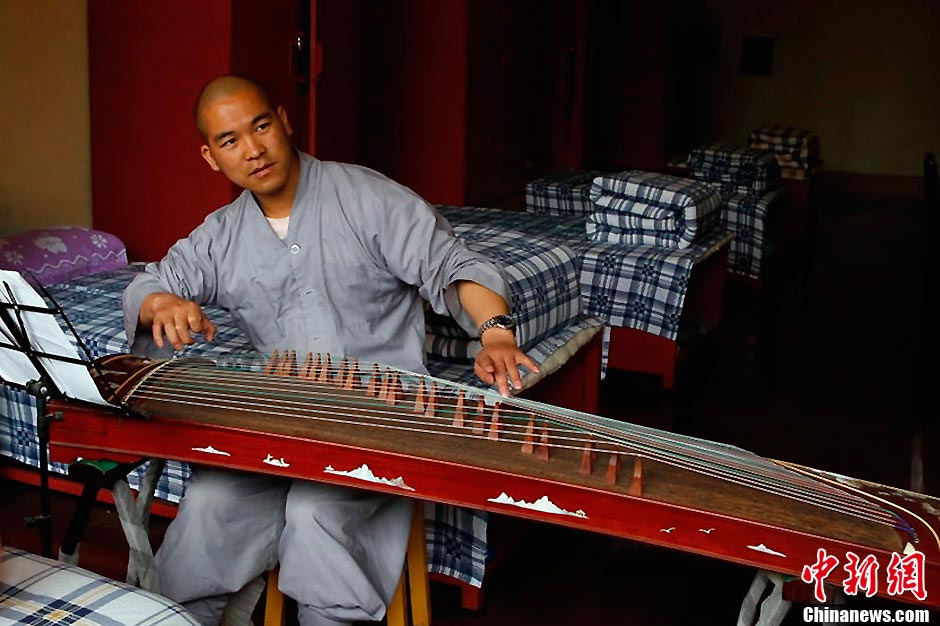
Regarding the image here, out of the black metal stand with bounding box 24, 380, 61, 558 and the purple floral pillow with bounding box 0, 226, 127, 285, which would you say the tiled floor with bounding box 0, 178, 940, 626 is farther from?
the black metal stand with bounding box 24, 380, 61, 558

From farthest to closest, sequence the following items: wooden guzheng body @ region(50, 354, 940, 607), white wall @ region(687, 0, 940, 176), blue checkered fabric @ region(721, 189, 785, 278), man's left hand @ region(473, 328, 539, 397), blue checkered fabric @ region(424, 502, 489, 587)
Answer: white wall @ region(687, 0, 940, 176), blue checkered fabric @ region(721, 189, 785, 278), blue checkered fabric @ region(424, 502, 489, 587), man's left hand @ region(473, 328, 539, 397), wooden guzheng body @ region(50, 354, 940, 607)

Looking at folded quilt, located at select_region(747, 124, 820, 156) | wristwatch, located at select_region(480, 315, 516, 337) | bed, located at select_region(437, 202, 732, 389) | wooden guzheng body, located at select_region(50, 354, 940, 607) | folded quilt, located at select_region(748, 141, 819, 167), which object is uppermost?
folded quilt, located at select_region(747, 124, 820, 156)

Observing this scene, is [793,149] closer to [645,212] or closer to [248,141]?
[645,212]

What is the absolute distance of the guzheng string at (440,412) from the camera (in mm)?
1635

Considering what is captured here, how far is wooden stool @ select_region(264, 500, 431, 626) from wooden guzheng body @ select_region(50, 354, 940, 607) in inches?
15.5

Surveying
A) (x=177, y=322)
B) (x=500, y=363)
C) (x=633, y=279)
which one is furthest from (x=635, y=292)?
(x=177, y=322)

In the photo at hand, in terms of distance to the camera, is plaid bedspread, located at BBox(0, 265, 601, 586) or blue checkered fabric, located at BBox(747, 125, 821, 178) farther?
blue checkered fabric, located at BBox(747, 125, 821, 178)

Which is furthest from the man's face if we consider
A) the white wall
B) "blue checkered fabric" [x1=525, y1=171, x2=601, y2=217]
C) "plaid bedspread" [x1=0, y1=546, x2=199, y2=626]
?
the white wall

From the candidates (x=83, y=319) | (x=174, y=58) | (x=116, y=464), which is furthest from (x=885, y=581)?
(x=174, y=58)

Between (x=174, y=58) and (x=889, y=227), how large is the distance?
6.84 metres

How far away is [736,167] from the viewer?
6.38m

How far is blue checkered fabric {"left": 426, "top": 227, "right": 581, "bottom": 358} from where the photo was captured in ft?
9.15

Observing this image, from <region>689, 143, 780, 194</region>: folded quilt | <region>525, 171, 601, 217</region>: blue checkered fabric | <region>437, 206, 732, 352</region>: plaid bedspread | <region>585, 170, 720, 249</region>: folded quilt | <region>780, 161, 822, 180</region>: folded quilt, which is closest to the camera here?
<region>437, 206, 732, 352</region>: plaid bedspread

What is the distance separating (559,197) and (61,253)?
8.33ft
